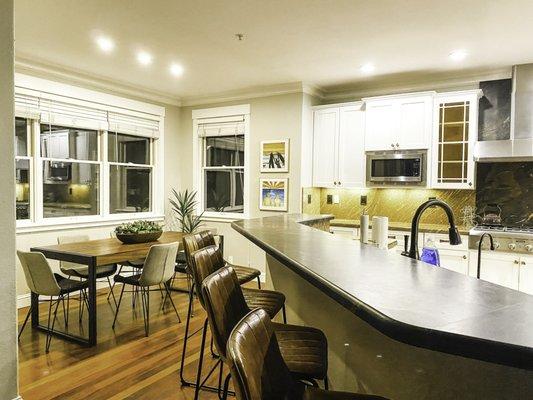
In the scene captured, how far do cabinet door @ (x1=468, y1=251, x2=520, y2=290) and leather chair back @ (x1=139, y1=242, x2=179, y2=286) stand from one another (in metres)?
3.20

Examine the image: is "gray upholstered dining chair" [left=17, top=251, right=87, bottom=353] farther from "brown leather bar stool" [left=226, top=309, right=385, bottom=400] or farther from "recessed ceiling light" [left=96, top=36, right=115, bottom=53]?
"brown leather bar stool" [left=226, top=309, right=385, bottom=400]

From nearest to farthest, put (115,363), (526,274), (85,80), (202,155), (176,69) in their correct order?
(115,363) → (526,274) → (176,69) → (85,80) → (202,155)

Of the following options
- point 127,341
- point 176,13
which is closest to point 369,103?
point 176,13

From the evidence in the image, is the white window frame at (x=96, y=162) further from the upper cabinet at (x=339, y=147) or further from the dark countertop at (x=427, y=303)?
the dark countertop at (x=427, y=303)

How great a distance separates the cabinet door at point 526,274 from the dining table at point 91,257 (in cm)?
380

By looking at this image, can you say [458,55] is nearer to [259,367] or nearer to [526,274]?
[526,274]

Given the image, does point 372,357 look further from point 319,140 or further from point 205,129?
point 205,129

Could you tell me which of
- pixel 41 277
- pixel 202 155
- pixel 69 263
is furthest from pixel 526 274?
pixel 69 263

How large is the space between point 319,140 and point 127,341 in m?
3.56

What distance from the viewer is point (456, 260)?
4.24m

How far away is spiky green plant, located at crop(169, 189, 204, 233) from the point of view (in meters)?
6.13

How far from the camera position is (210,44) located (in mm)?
3879

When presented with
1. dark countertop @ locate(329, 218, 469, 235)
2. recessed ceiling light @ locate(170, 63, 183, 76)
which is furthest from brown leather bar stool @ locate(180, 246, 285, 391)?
recessed ceiling light @ locate(170, 63, 183, 76)

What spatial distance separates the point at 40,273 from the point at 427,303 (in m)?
3.39
